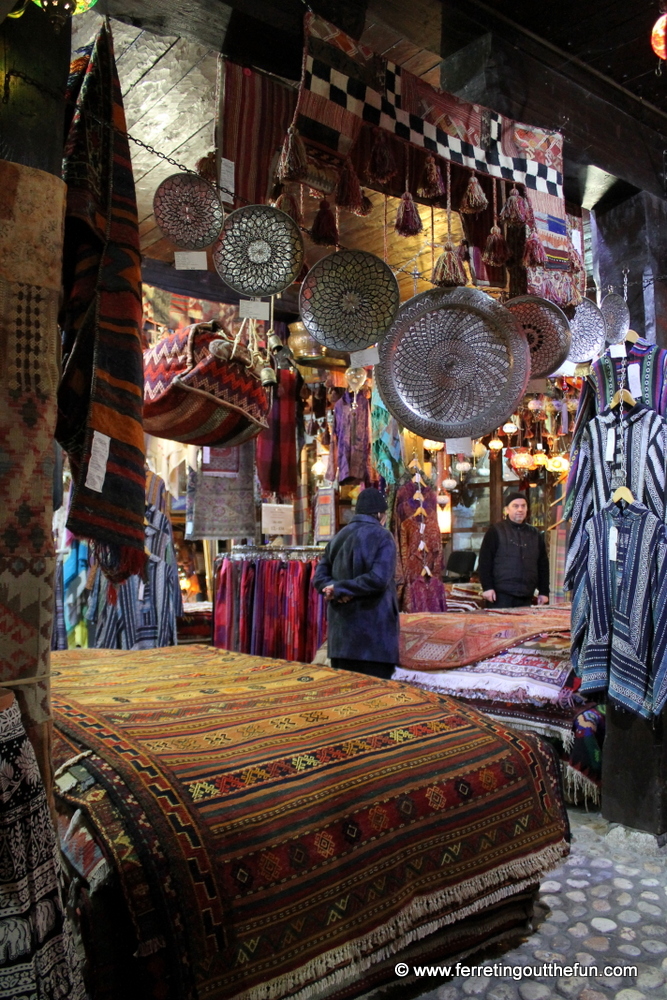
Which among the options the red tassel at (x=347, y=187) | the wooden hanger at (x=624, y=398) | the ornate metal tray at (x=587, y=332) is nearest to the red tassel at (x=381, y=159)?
the red tassel at (x=347, y=187)

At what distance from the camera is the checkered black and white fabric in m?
2.78

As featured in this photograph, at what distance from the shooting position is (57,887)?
1.34 meters

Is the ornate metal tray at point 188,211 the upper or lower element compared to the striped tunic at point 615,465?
upper

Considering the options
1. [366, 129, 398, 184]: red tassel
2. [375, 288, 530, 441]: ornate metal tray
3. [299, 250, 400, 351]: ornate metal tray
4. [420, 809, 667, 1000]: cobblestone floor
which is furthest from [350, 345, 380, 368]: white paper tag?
[420, 809, 667, 1000]: cobblestone floor

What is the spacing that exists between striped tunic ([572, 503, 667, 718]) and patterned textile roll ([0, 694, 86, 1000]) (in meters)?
2.96

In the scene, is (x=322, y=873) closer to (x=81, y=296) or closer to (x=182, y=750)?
(x=182, y=750)

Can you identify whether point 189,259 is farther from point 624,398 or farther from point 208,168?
point 624,398

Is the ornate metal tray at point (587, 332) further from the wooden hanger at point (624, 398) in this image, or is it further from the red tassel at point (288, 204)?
the red tassel at point (288, 204)

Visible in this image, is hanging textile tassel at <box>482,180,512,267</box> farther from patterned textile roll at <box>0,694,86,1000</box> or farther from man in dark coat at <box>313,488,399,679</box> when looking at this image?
patterned textile roll at <box>0,694,86,1000</box>

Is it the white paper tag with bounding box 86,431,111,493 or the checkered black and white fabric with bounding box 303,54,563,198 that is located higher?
the checkered black and white fabric with bounding box 303,54,563,198

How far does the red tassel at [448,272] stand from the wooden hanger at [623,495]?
4.50 ft

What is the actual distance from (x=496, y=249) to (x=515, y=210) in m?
0.20

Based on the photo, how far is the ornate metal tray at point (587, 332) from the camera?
158 inches

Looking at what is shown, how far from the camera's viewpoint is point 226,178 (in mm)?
2816
